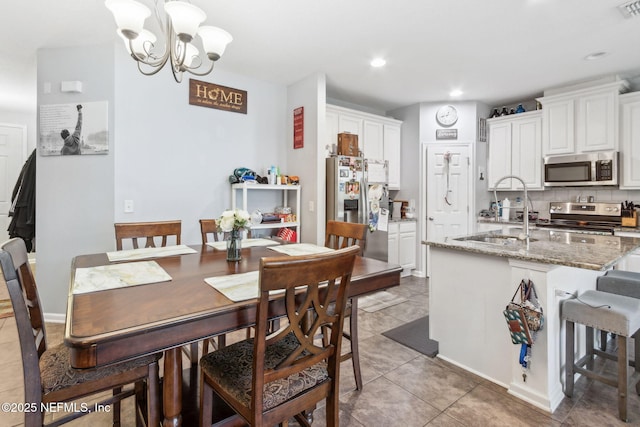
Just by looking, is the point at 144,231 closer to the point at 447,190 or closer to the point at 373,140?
the point at 373,140

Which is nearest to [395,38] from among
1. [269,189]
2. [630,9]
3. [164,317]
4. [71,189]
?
[630,9]

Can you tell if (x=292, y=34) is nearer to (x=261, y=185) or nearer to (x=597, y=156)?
(x=261, y=185)

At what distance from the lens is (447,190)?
4.83 metres

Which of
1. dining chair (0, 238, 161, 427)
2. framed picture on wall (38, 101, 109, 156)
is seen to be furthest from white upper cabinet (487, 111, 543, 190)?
framed picture on wall (38, 101, 109, 156)

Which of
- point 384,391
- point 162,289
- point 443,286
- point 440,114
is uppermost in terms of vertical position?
point 440,114

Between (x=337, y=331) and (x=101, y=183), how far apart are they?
2.86 m

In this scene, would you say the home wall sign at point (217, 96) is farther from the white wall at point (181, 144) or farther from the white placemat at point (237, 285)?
the white placemat at point (237, 285)

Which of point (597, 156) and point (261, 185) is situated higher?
point (597, 156)

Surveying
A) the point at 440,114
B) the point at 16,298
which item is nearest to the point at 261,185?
the point at 16,298

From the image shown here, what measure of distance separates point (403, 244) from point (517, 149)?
6.72 ft

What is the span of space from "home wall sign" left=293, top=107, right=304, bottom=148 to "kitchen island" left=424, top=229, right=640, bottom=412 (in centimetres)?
214

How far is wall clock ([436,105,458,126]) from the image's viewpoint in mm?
4793

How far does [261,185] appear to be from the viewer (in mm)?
3625

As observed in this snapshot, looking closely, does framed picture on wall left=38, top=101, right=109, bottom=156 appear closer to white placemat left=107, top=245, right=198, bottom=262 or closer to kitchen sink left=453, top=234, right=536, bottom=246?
white placemat left=107, top=245, right=198, bottom=262
